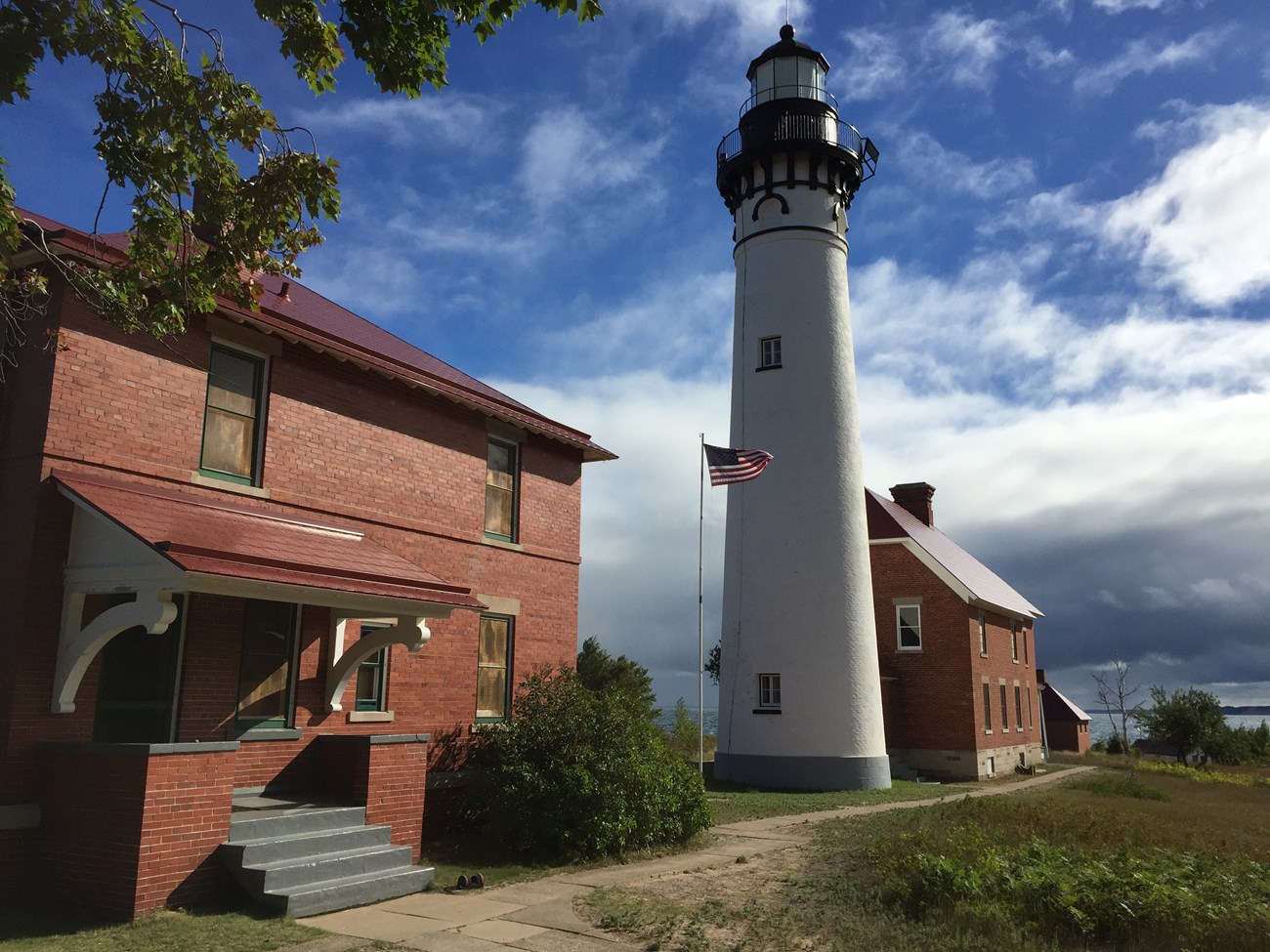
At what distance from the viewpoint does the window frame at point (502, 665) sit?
1465 cm

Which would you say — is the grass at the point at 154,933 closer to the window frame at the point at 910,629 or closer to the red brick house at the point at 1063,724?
the window frame at the point at 910,629

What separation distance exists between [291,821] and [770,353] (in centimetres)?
1815

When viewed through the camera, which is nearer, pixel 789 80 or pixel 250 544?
pixel 250 544

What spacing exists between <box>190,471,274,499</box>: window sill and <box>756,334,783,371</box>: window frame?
15.6 metres

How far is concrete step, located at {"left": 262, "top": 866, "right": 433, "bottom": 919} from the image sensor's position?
886 centimetres

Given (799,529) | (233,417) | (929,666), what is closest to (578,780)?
(233,417)

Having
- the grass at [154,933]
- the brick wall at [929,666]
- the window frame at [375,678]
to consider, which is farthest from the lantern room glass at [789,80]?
the grass at [154,933]

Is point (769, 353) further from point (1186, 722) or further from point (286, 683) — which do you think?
point (1186, 722)

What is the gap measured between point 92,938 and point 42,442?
4.77 m

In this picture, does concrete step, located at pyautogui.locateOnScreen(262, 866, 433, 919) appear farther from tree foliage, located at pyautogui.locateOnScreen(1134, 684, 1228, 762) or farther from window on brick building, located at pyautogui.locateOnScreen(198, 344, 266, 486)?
tree foliage, located at pyautogui.locateOnScreen(1134, 684, 1228, 762)

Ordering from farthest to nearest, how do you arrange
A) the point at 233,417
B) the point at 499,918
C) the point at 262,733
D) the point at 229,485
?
the point at 233,417, the point at 229,485, the point at 262,733, the point at 499,918

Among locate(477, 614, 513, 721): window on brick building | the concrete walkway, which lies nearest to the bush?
the concrete walkway

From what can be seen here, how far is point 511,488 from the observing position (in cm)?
1616

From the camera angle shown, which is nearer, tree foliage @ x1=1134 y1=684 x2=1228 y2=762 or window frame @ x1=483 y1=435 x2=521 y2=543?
window frame @ x1=483 y1=435 x2=521 y2=543
